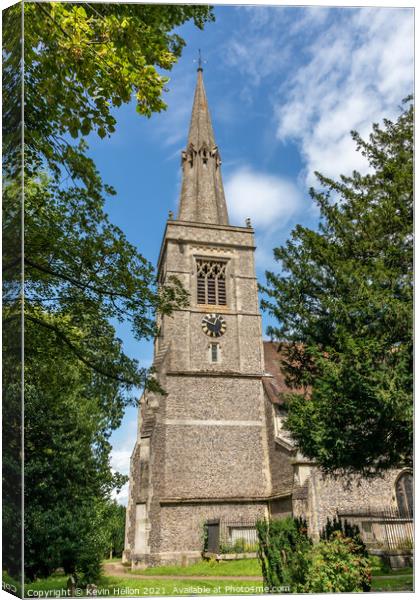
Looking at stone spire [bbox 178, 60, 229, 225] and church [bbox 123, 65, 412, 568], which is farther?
stone spire [bbox 178, 60, 229, 225]

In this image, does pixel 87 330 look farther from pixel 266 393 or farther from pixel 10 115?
pixel 266 393

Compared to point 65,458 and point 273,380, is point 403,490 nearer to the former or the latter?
point 273,380

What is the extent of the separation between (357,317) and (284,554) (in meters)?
3.79

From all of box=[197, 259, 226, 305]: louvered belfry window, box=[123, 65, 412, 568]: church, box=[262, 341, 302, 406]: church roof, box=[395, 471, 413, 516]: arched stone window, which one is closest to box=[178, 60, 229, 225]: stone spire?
box=[123, 65, 412, 568]: church

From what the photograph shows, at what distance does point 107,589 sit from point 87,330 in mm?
4033

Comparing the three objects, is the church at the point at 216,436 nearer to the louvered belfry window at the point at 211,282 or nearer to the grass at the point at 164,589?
the louvered belfry window at the point at 211,282

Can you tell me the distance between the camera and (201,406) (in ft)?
59.2

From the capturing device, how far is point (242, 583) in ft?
20.1

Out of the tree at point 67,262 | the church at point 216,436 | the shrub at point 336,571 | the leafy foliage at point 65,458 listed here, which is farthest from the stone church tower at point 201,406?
the shrub at point 336,571

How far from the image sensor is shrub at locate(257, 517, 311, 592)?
6.06m

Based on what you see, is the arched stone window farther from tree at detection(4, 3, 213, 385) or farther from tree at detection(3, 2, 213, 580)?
tree at detection(4, 3, 213, 385)

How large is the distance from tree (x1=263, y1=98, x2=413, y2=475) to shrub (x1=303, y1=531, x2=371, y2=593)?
5.72ft

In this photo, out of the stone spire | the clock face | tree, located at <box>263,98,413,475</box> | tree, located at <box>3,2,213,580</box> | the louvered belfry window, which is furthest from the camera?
the stone spire

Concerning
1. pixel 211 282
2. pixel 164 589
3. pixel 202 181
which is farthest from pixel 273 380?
pixel 164 589
